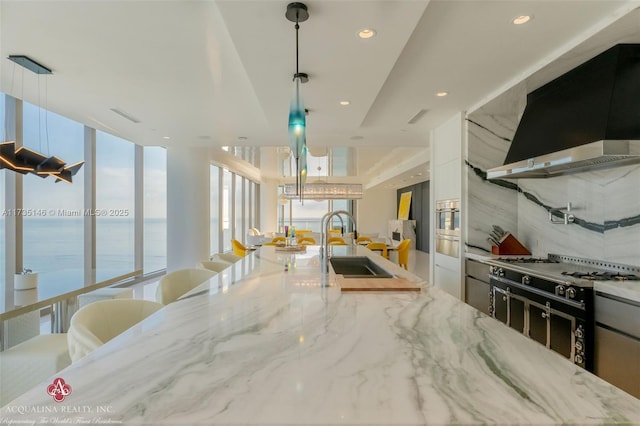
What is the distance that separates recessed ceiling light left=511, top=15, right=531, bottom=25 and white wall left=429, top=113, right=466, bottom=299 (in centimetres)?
204

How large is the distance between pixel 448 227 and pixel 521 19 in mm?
2875

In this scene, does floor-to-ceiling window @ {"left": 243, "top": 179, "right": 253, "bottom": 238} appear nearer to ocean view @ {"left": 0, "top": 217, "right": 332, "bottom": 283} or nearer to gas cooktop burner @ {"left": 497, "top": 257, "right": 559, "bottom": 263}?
ocean view @ {"left": 0, "top": 217, "right": 332, "bottom": 283}

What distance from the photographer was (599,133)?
7.73 feet

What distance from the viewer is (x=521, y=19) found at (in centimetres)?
229

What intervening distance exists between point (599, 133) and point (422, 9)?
152 centimetres

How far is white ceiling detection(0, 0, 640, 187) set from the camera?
7.16 feet

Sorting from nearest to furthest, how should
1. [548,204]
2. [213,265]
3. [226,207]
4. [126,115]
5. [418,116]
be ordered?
[213,265], [548,204], [418,116], [126,115], [226,207]

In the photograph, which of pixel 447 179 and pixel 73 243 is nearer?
pixel 447 179

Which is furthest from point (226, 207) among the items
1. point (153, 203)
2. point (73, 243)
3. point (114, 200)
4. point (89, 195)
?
point (73, 243)

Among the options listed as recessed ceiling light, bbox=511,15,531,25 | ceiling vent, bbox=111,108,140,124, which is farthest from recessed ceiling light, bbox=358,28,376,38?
ceiling vent, bbox=111,108,140,124

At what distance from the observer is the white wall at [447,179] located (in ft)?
14.3

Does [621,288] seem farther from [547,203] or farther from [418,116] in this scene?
[418,116]

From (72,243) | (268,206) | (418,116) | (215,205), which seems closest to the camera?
(418,116)

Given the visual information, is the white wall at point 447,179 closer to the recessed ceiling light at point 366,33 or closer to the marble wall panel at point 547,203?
the marble wall panel at point 547,203
